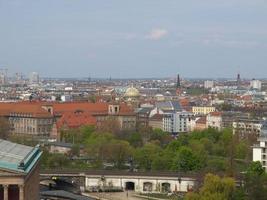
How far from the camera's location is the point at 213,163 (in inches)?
2633

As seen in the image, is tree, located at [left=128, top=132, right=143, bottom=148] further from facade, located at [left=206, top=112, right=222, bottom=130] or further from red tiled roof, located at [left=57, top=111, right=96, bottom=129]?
facade, located at [left=206, top=112, right=222, bottom=130]

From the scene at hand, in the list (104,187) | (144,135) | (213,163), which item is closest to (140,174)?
(104,187)

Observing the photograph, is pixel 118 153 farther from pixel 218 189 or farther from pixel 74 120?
pixel 74 120

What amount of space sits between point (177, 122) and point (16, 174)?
344 ft

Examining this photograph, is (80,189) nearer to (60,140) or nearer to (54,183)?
(54,183)

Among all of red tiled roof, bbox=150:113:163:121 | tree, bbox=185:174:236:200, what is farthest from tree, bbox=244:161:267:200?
red tiled roof, bbox=150:113:163:121

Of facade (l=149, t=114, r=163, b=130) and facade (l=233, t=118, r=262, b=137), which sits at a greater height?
facade (l=233, t=118, r=262, b=137)

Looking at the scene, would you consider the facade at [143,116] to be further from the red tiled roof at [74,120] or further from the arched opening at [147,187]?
the arched opening at [147,187]

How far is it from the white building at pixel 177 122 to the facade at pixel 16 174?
99900mm

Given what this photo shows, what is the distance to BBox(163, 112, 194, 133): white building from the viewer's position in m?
129

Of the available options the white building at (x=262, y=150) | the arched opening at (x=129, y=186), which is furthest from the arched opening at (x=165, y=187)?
the white building at (x=262, y=150)

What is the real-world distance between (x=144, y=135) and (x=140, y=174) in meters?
37.0

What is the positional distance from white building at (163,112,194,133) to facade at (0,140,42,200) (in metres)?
99.9

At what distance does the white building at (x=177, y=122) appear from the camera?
423ft
